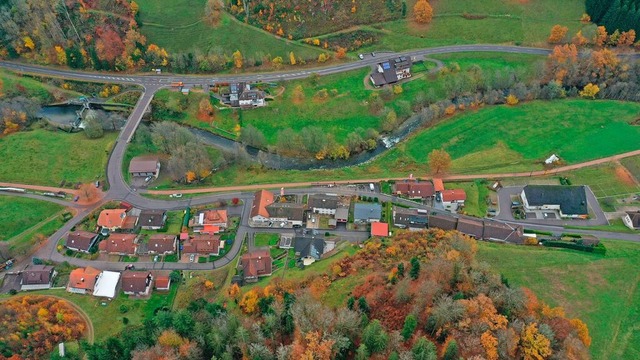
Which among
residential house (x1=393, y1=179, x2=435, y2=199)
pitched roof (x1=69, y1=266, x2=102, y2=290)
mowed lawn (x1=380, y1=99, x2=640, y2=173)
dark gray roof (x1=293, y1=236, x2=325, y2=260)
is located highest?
mowed lawn (x1=380, y1=99, x2=640, y2=173)

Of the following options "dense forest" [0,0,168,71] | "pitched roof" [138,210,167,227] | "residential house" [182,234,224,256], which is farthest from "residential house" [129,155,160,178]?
"dense forest" [0,0,168,71]

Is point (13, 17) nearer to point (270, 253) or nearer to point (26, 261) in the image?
point (26, 261)

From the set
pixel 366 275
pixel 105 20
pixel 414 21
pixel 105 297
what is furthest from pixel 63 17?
pixel 366 275

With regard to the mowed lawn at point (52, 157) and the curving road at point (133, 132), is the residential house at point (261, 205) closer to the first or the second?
the curving road at point (133, 132)

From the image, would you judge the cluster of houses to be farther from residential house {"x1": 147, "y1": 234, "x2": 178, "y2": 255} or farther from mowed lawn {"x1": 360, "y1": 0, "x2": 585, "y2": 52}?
mowed lawn {"x1": 360, "y1": 0, "x2": 585, "y2": 52}

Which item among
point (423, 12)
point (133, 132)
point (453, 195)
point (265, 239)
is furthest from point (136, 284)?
point (423, 12)

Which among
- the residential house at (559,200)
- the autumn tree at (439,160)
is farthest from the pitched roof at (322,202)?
the residential house at (559,200)

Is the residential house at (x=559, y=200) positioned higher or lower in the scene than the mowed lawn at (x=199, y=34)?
lower
